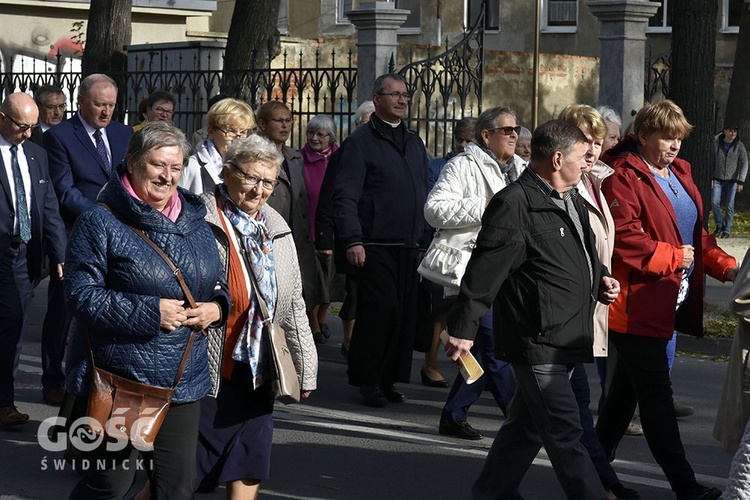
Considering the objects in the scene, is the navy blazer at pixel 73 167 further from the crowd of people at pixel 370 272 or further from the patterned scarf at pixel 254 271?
the patterned scarf at pixel 254 271

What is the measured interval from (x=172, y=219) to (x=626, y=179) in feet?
8.51

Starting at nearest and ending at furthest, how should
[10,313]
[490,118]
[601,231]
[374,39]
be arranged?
[601,231]
[490,118]
[10,313]
[374,39]

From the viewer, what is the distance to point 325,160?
37.6 ft

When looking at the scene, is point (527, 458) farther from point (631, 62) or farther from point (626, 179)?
point (631, 62)

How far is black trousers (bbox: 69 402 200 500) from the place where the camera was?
4.73 m

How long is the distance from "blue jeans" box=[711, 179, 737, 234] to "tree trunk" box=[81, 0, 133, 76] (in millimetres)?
10026

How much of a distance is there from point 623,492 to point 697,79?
23.2 ft

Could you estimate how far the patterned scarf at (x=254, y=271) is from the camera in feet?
17.5

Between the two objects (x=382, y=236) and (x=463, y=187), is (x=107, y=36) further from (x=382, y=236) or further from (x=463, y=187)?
(x=463, y=187)

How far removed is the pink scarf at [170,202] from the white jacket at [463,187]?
2.66m

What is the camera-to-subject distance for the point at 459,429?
299 inches

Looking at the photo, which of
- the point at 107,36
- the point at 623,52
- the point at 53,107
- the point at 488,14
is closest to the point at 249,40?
the point at 107,36

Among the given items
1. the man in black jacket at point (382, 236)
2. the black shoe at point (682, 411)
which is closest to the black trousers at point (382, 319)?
the man in black jacket at point (382, 236)

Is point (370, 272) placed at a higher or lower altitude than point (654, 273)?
lower
